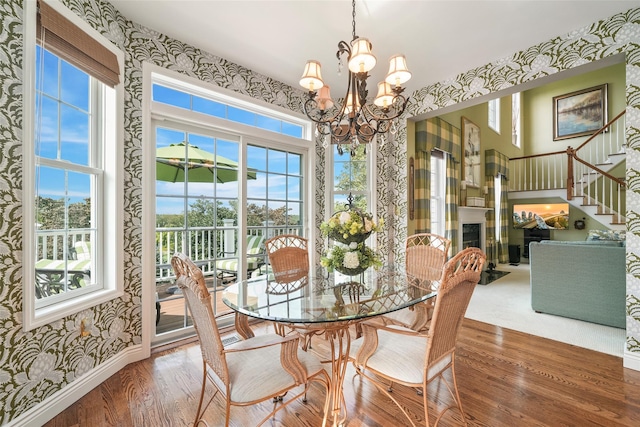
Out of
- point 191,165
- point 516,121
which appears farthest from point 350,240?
point 516,121

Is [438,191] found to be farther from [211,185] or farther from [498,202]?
[211,185]

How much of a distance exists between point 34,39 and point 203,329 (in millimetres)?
1999

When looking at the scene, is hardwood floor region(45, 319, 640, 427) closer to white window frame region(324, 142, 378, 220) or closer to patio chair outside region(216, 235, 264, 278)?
patio chair outside region(216, 235, 264, 278)

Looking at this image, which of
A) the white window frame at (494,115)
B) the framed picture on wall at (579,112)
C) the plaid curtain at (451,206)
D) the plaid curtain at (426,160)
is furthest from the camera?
the white window frame at (494,115)

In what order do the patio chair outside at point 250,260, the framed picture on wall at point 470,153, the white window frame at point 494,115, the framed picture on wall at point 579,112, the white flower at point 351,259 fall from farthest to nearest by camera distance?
the white window frame at point 494,115 → the framed picture on wall at point 579,112 → the framed picture on wall at point 470,153 → the patio chair outside at point 250,260 → the white flower at point 351,259

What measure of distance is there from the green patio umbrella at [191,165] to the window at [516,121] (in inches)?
325

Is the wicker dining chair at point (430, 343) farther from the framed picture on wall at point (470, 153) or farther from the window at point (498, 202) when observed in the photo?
the window at point (498, 202)

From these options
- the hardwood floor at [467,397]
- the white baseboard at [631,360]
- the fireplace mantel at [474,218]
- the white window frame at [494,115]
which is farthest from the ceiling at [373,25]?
the white window frame at [494,115]

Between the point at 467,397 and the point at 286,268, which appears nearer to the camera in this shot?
the point at 467,397

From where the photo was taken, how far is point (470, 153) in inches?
228

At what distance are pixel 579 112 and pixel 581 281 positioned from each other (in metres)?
6.40

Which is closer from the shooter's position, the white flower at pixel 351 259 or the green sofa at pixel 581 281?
the white flower at pixel 351 259

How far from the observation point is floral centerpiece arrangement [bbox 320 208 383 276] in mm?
1986

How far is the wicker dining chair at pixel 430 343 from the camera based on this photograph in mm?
1295
